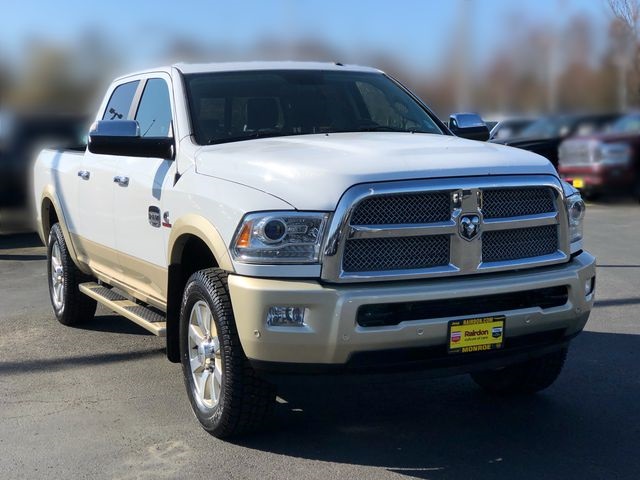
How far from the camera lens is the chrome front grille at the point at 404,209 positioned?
4227mm

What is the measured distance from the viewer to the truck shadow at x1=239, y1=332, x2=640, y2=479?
4387 mm

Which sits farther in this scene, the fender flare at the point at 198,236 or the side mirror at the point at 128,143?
the side mirror at the point at 128,143

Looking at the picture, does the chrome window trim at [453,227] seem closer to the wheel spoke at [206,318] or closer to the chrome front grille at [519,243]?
the chrome front grille at [519,243]

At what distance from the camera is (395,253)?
428cm

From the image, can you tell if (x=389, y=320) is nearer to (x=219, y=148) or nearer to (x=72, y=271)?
(x=219, y=148)

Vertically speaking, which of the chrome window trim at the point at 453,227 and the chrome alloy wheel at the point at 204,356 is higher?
the chrome window trim at the point at 453,227

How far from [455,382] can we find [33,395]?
264 centimetres

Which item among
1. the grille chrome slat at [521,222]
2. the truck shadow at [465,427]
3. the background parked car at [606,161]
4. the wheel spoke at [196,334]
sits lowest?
the background parked car at [606,161]

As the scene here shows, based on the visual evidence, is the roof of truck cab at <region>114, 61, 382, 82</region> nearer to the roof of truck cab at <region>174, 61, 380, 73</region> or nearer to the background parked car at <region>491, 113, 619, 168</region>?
the roof of truck cab at <region>174, 61, 380, 73</region>

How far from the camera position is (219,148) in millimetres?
5164

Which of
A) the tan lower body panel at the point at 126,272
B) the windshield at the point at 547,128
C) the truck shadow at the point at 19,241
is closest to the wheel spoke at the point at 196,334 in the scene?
the tan lower body panel at the point at 126,272

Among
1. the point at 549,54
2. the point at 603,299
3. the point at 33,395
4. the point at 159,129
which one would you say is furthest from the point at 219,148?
the point at 549,54

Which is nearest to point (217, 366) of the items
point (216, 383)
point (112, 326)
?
point (216, 383)

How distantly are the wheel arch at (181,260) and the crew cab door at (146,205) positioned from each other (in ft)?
0.63
